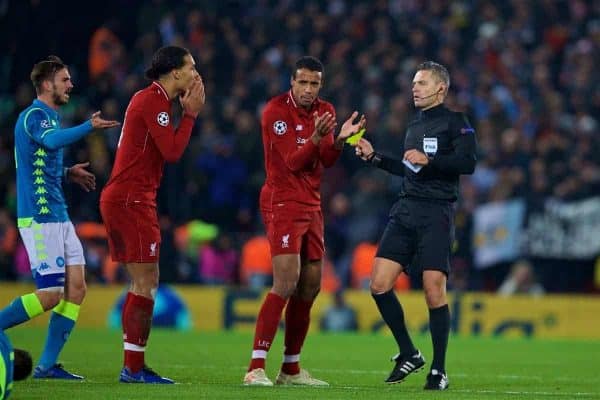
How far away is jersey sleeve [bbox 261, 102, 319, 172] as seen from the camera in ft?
34.1

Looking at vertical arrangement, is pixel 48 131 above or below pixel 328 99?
below

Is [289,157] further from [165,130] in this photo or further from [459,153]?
[459,153]

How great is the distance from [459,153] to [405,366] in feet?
5.67

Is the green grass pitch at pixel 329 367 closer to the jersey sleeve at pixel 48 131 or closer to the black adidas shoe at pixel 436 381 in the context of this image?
the black adidas shoe at pixel 436 381

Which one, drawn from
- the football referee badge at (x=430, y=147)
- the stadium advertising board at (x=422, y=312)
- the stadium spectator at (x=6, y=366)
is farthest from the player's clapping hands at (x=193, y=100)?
the stadium advertising board at (x=422, y=312)

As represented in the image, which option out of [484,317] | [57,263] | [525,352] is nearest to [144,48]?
[484,317]

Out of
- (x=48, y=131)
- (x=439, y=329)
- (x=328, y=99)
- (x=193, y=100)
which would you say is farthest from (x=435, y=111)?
(x=328, y=99)

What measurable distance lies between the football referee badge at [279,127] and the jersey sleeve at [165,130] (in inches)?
33.5

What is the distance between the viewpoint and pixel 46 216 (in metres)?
10.4

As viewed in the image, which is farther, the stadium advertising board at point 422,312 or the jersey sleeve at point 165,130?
the stadium advertising board at point 422,312

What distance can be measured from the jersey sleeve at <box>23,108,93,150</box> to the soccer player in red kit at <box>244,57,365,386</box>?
5.09ft

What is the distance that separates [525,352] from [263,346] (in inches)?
253

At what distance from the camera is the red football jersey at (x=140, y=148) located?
9.98 metres

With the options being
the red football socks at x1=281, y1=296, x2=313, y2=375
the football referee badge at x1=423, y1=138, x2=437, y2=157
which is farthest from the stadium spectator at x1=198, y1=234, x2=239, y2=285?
the football referee badge at x1=423, y1=138, x2=437, y2=157
